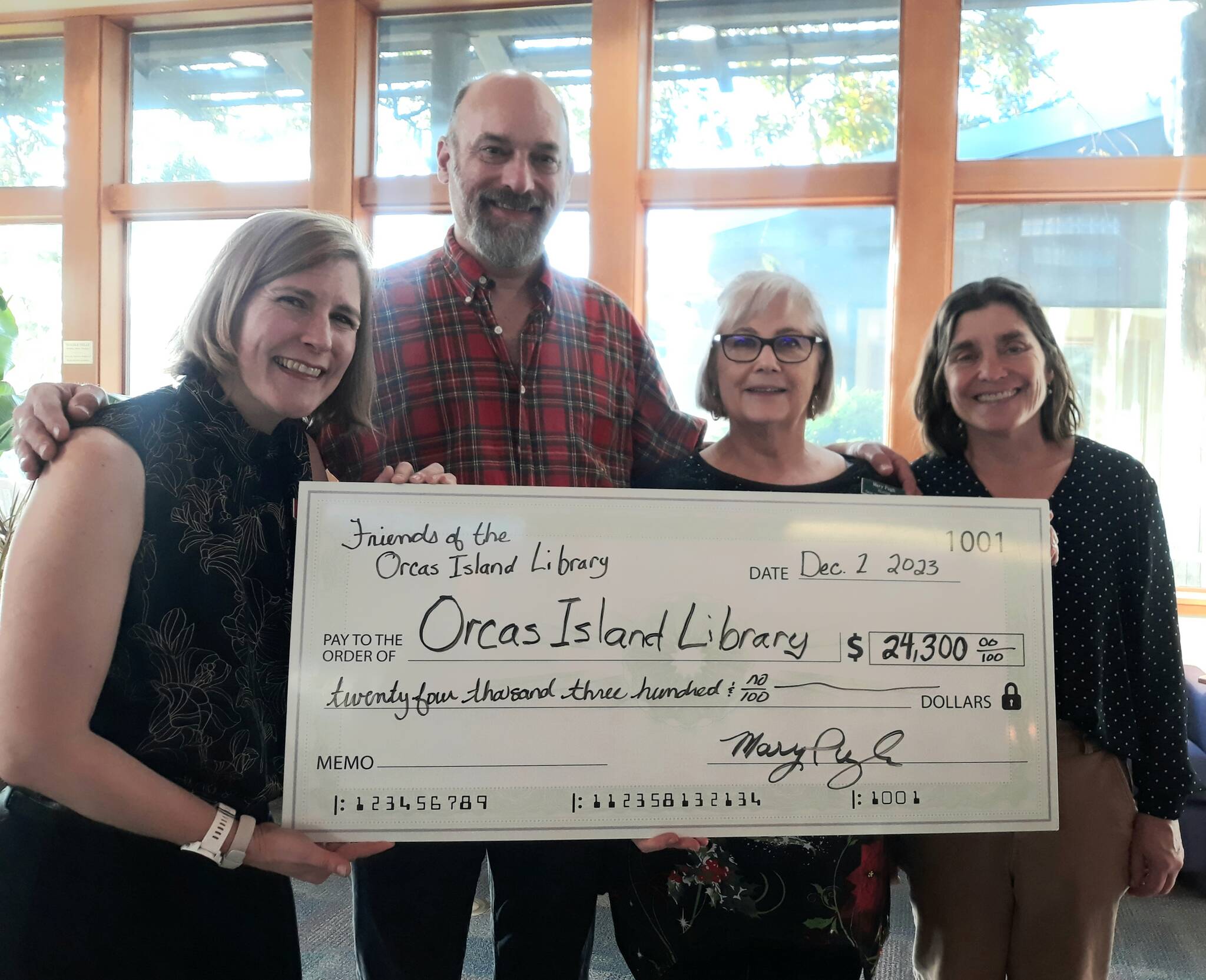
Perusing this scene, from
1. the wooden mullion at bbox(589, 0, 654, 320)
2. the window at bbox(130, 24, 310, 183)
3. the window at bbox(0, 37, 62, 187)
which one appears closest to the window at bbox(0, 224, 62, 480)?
the window at bbox(0, 37, 62, 187)

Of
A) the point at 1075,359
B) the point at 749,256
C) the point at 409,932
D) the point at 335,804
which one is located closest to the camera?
the point at 335,804

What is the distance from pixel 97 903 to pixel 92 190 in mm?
4988

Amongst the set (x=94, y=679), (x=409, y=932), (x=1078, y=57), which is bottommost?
(x=409, y=932)

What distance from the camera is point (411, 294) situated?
163 cm

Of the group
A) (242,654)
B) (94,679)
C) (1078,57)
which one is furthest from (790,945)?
(1078,57)

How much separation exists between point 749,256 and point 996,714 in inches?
136

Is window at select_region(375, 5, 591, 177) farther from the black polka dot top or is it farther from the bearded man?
the black polka dot top

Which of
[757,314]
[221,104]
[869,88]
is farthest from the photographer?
[221,104]

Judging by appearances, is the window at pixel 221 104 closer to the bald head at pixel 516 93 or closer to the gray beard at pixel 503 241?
the bald head at pixel 516 93

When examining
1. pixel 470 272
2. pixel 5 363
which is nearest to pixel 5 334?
pixel 5 363

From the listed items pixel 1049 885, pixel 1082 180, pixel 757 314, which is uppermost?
pixel 1082 180

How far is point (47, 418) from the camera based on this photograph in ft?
3.31

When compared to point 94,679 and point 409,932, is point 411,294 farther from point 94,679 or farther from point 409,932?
point 409,932

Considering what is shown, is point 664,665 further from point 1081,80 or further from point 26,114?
point 26,114
